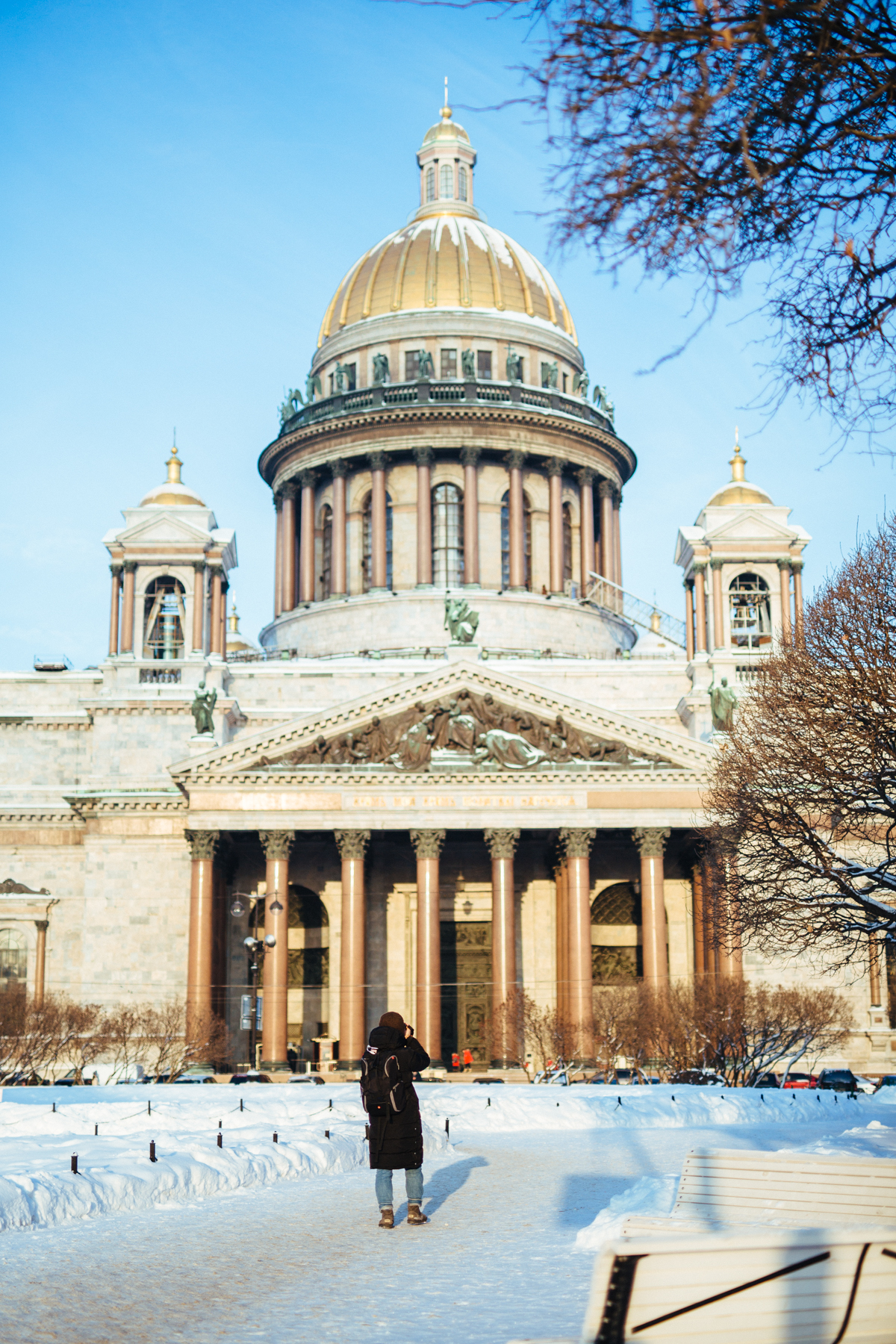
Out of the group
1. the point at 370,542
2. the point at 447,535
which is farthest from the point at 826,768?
the point at 370,542

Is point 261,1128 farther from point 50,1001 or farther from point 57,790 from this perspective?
point 57,790

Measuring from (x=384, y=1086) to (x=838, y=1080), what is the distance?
126 feet

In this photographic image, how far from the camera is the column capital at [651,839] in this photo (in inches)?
2186

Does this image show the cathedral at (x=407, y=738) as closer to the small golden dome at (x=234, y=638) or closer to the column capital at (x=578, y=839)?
the column capital at (x=578, y=839)

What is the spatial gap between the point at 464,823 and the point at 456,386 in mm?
28601

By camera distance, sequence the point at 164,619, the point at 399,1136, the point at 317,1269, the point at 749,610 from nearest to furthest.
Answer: the point at 317,1269 → the point at 399,1136 → the point at 749,610 → the point at 164,619

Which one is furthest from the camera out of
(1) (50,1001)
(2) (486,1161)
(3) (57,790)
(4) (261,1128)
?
(3) (57,790)

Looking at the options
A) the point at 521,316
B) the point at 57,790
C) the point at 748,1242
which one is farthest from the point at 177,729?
the point at 748,1242

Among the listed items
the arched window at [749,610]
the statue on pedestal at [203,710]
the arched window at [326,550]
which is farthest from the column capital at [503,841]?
the arched window at [326,550]

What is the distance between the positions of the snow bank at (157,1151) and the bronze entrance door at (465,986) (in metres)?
28.5

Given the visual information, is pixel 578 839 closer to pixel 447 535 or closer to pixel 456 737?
pixel 456 737

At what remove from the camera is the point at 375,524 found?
76.0m

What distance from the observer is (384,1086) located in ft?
49.0

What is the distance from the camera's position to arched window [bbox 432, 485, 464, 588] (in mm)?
75625
